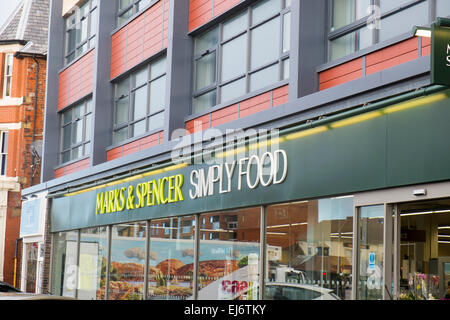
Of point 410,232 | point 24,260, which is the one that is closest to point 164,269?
point 410,232

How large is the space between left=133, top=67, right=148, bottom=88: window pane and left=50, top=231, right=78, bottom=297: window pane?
18.5 ft

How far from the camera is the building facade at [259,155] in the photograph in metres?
10.8

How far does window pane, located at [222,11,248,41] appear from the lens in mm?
16078

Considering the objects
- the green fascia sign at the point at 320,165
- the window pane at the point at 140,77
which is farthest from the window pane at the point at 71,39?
the green fascia sign at the point at 320,165

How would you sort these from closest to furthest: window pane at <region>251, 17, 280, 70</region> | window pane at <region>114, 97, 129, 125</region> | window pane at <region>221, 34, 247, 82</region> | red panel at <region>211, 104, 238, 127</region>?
window pane at <region>251, 17, 280, 70</region>, red panel at <region>211, 104, 238, 127</region>, window pane at <region>221, 34, 247, 82</region>, window pane at <region>114, 97, 129, 125</region>

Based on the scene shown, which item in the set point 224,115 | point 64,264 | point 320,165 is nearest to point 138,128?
point 224,115

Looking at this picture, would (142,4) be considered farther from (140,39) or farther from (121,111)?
(121,111)

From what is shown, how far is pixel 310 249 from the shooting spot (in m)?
12.6

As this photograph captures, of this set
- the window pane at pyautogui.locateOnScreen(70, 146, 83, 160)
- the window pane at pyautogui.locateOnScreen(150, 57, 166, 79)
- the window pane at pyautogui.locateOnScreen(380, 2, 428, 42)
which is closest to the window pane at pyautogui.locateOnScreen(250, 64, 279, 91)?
the window pane at pyautogui.locateOnScreen(380, 2, 428, 42)

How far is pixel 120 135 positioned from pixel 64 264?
550 cm

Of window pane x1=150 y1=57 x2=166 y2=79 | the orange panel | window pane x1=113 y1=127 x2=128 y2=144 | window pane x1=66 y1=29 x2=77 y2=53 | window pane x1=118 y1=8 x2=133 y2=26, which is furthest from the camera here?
window pane x1=66 y1=29 x2=77 y2=53

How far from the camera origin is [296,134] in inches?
508

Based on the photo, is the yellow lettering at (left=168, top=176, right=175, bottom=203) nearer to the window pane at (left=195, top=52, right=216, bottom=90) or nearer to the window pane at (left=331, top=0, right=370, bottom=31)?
the window pane at (left=195, top=52, right=216, bottom=90)

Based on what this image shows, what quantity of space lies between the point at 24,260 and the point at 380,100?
20808mm
